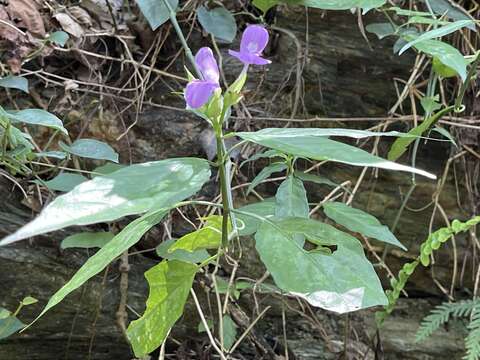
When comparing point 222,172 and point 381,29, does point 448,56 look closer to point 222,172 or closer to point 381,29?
point 381,29

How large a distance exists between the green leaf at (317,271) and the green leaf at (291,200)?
0.16 metres

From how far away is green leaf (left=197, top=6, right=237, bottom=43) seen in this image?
1.41m

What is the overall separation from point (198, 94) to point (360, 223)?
40 centimetres

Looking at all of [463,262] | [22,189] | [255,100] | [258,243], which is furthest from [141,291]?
Answer: [463,262]

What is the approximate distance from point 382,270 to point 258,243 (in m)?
1.05

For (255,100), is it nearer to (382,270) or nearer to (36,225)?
(382,270)

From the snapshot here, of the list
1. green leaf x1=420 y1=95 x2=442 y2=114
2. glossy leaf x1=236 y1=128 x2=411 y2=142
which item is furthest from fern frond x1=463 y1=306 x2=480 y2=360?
glossy leaf x1=236 y1=128 x2=411 y2=142

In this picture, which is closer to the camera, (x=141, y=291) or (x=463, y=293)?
(x=141, y=291)

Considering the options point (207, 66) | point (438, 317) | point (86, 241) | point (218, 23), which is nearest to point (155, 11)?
point (218, 23)

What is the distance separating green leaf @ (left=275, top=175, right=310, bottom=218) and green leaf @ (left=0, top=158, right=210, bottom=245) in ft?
0.94

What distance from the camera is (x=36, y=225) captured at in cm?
43

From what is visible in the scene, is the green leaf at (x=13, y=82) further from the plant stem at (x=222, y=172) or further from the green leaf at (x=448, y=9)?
the green leaf at (x=448, y=9)

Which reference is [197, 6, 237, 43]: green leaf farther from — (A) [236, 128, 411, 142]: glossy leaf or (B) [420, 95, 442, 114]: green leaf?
(A) [236, 128, 411, 142]: glossy leaf

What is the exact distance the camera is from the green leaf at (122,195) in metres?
0.45
